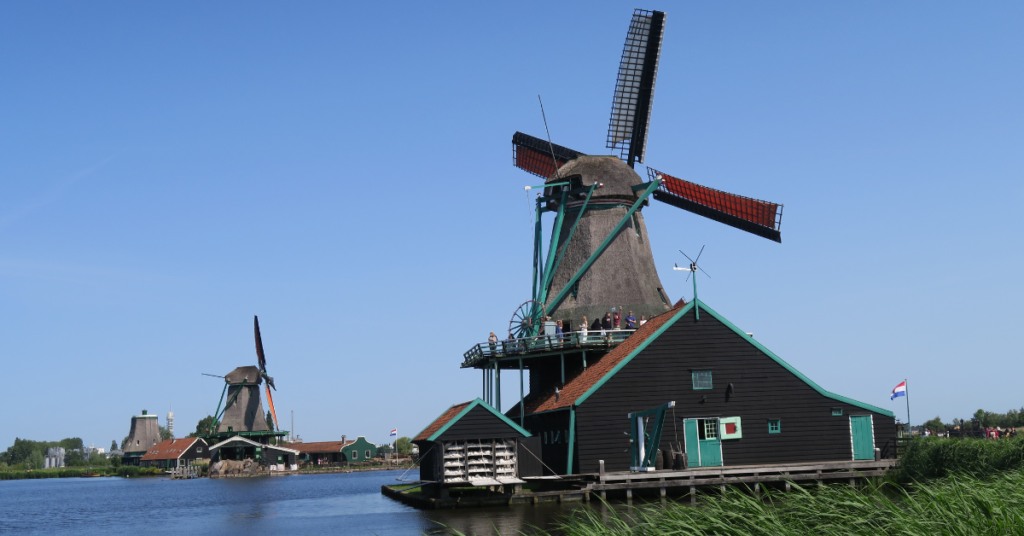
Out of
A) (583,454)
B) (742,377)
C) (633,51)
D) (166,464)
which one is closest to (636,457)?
(583,454)

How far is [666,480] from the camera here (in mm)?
30766

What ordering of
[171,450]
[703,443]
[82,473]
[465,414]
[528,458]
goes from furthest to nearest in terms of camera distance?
[82,473] → [171,450] → [703,443] → [528,458] → [465,414]

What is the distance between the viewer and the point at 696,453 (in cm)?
3309

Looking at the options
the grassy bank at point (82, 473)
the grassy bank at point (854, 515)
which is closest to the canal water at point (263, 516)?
the grassy bank at point (854, 515)

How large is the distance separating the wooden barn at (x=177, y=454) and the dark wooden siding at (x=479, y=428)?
237ft

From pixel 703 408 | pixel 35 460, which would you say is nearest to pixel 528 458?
pixel 703 408

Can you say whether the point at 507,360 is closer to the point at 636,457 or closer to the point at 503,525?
the point at 636,457

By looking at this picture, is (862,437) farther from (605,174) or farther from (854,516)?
(854,516)

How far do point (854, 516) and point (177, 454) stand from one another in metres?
100

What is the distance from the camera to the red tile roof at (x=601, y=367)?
33.3 metres

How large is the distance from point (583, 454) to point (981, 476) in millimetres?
11469

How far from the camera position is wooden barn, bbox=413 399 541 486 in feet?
102

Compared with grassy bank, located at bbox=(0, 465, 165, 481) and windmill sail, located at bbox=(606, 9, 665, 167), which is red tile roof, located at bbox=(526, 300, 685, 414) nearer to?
windmill sail, located at bbox=(606, 9, 665, 167)

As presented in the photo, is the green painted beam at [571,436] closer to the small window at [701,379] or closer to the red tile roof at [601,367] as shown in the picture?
the red tile roof at [601,367]
